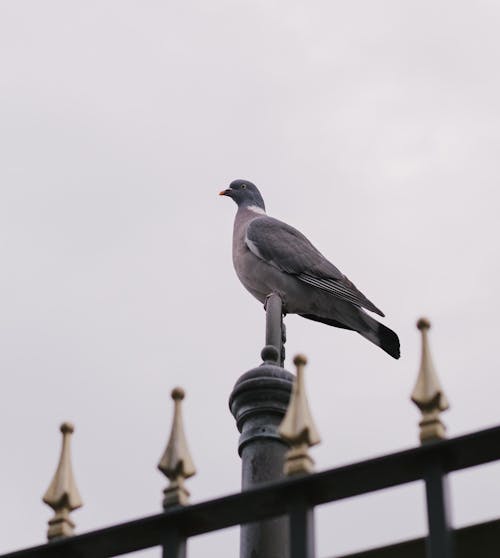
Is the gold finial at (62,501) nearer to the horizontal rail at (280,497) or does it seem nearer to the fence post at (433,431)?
the horizontal rail at (280,497)

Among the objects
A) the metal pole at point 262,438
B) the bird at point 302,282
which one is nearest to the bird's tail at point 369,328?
the bird at point 302,282

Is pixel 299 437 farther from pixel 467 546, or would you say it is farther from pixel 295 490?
pixel 467 546

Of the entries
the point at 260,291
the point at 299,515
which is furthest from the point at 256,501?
the point at 260,291

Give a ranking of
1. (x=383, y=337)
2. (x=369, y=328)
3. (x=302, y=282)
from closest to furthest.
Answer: (x=383, y=337)
(x=369, y=328)
(x=302, y=282)

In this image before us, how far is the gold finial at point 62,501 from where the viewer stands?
3.86 m

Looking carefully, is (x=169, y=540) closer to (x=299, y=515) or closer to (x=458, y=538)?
(x=299, y=515)

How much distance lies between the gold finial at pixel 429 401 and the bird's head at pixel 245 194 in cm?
834

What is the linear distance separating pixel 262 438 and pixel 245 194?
23.2 ft

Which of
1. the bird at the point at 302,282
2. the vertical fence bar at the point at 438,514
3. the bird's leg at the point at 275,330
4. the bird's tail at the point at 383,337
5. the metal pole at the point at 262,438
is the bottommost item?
the vertical fence bar at the point at 438,514

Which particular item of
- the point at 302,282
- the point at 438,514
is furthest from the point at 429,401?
the point at 302,282

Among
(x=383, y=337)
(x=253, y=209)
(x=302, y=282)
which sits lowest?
(x=383, y=337)

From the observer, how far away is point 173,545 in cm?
369

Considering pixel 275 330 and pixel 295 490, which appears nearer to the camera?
pixel 295 490

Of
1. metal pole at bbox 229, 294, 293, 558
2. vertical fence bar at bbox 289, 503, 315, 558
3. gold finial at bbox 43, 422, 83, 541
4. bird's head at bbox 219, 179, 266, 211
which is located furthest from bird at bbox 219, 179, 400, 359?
vertical fence bar at bbox 289, 503, 315, 558
